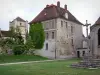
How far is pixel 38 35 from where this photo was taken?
59.2 m

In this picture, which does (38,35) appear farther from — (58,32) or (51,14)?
(51,14)

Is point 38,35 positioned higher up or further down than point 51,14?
further down

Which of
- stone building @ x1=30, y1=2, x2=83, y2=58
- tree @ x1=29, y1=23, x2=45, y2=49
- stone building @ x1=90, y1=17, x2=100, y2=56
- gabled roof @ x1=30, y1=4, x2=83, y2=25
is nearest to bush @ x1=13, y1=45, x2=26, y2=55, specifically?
tree @ x1=29, y1=23, x2=45, y2=49

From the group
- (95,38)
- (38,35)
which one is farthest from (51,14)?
(95,38)

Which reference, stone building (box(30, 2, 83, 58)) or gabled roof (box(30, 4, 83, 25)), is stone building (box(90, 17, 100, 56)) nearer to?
stone building (box(30, 2, 83, 58))

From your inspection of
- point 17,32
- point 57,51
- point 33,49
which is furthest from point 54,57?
point 17,32

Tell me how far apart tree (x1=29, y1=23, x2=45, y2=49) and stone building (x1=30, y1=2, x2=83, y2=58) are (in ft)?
3.29

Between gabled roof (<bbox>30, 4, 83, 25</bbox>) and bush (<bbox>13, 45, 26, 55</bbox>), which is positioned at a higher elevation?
gabled roof (<bbox>30, 4, 83, 25</bbox>)

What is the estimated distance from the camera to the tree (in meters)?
58.9

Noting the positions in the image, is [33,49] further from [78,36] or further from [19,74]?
[19,74]

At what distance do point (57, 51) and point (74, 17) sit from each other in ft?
44.3

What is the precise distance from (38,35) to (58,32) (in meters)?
5.99

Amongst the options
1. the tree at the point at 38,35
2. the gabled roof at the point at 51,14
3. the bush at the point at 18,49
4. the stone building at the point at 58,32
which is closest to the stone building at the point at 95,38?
the stone building at the point at 58,32

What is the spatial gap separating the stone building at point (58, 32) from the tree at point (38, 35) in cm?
100
